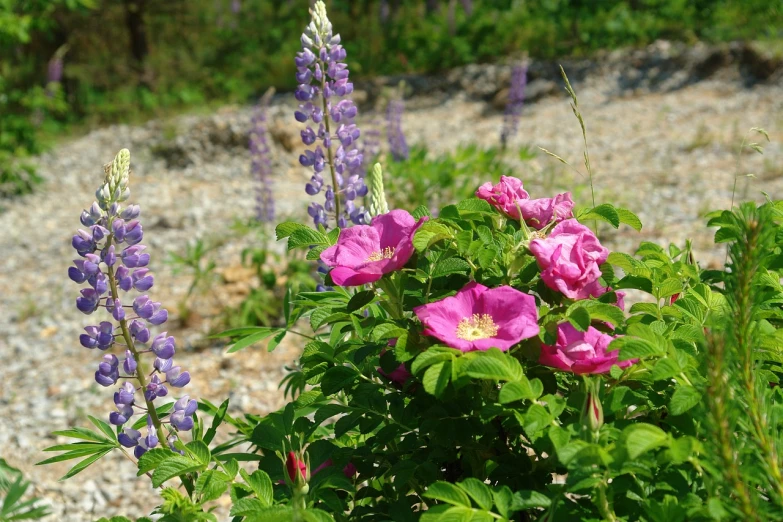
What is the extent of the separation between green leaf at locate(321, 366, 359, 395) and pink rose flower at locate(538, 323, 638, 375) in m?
0.33

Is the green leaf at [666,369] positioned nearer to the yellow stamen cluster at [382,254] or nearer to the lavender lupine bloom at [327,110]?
the yellow stamen cluster at [382,254]

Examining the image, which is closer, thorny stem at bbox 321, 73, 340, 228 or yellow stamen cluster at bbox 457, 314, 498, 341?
yellow stamen cluster at bbox 457, 314, 498, 341

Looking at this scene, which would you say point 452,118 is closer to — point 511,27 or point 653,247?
point 511,27

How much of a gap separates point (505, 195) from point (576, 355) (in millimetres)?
366

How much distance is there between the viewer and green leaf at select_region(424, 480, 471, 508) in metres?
1.03

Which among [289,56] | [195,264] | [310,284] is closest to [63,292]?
[195,264]

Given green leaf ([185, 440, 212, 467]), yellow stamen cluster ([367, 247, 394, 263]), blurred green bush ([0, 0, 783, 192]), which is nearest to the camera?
green leaf ([185, 440, 212, 467])

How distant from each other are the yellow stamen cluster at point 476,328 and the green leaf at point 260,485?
1.20 feet

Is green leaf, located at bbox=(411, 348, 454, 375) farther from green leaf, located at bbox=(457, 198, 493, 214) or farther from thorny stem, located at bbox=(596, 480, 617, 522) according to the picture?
green leaf, located at bbox=(457, 198, 493, 214)

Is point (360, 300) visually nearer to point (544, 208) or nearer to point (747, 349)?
point (544, 208)

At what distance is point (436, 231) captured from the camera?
1.23m

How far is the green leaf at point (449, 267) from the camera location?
122 cm

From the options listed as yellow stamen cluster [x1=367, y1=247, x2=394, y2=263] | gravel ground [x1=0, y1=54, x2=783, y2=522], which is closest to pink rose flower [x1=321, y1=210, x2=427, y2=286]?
yellow stamen cluster [x1=367, y1=247, x2=394, y2=263]

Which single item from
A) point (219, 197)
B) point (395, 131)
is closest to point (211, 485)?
point (395, 131)
